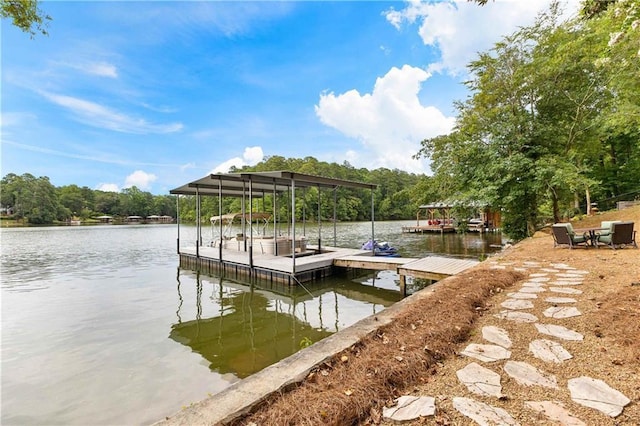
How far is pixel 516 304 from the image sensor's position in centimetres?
347

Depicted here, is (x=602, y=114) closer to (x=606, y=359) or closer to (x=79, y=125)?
(x=606, y=359)

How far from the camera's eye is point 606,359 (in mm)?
2123

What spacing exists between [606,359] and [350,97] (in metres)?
27.2

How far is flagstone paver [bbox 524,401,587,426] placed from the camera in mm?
1497

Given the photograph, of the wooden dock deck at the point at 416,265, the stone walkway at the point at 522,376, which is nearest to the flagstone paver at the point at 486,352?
the stone walkway at the point at 522,376

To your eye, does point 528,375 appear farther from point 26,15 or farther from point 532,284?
point 26,15

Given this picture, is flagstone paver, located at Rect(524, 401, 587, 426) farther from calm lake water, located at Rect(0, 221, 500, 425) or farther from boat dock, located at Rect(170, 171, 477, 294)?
boat dock, located at Rect(170, 171, 477, 294)

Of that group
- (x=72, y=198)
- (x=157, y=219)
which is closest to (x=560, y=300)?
(x=157, y=219)

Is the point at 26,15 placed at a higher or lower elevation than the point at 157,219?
higher

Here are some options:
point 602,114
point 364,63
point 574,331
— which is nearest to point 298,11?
point 364,63

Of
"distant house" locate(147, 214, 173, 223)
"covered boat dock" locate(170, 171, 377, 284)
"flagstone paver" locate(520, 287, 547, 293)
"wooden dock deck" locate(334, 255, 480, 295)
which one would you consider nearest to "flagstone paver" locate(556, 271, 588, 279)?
"flagstone paver" locate(520, 287, 547, 293)

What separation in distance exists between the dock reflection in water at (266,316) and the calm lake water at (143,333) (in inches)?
0.9

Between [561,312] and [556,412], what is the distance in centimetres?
202

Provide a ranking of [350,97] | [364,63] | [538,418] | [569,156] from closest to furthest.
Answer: [538,418] < [569,156] < [364,63] < [350,97]
